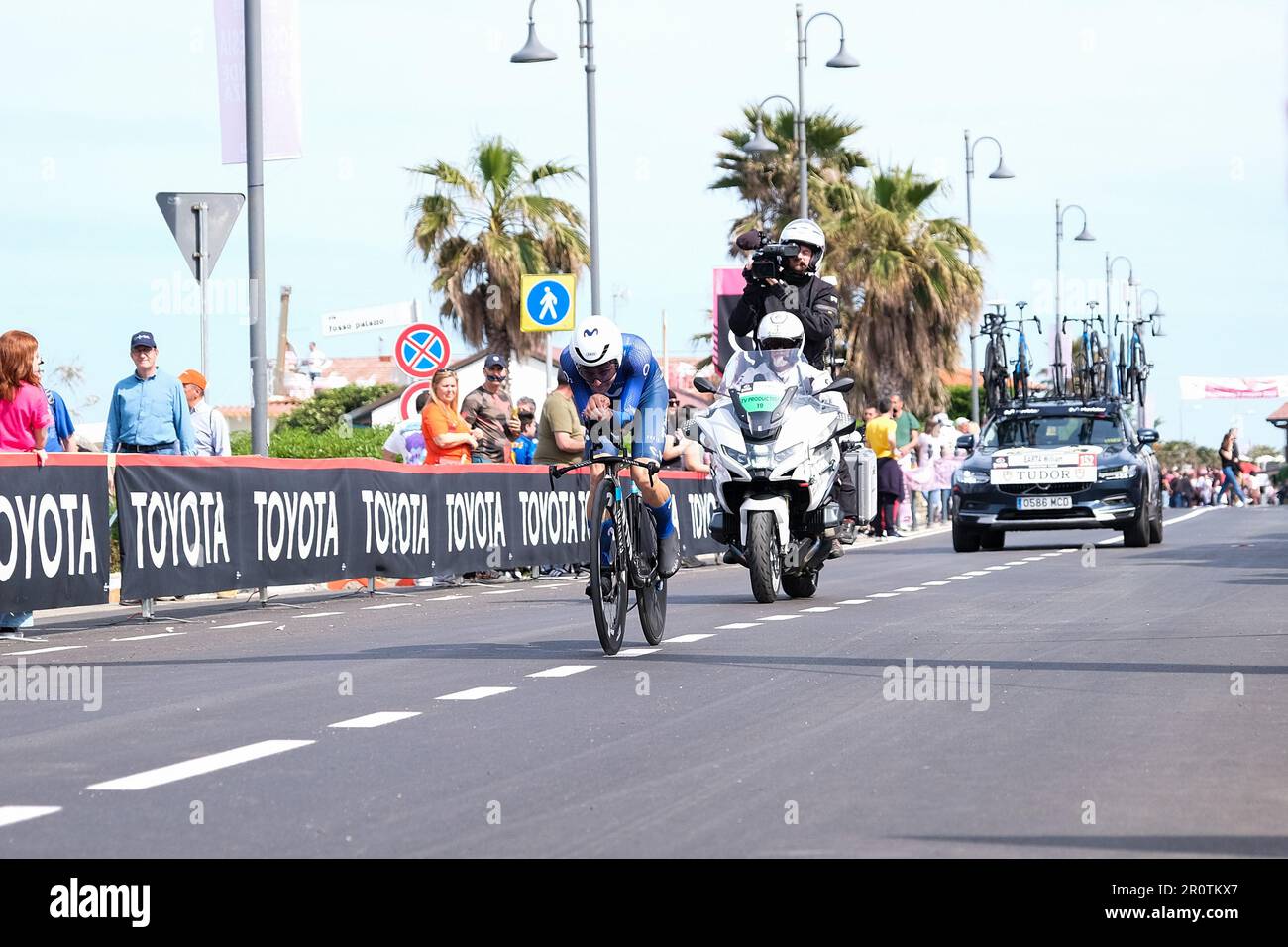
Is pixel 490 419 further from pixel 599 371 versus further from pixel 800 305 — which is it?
pixel 599 371

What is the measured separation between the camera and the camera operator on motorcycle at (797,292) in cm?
1619

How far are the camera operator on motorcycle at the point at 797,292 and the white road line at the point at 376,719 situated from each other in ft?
23.1

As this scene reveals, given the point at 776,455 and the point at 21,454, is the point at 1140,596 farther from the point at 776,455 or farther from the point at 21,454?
the point at 21,454

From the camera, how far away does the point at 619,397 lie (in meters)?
12.0

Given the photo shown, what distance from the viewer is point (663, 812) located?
674 cm

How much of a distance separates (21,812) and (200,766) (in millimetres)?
1042

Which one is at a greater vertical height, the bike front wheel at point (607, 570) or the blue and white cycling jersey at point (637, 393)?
the blue and white cycling jersey at point (637, 393)

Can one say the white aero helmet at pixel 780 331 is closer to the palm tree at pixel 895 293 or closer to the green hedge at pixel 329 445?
the green hedge at pixel 329 445

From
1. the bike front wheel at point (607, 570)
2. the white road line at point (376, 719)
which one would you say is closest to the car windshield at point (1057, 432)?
the bike front wheel at point (607, 570)

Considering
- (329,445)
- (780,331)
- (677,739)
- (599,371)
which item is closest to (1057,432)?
(780,331)

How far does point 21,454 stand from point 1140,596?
784 cm

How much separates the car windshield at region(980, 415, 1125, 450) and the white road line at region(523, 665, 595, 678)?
16205mm

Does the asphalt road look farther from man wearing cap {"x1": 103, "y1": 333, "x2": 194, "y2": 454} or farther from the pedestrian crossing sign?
the pedestrian crossing sign

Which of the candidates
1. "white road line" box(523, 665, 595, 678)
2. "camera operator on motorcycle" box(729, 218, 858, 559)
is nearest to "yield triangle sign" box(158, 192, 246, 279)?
"camera operator on motorcycle" box(729, 218, 858, 559)
